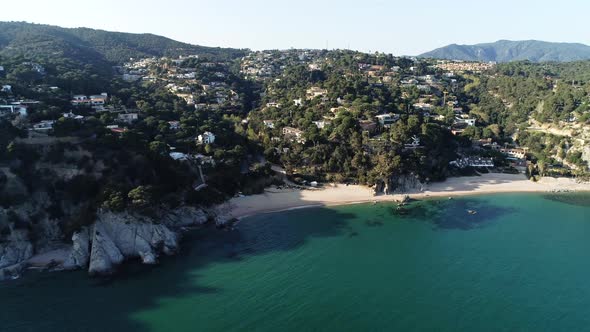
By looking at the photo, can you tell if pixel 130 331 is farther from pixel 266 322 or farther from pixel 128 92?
pixel 128 92

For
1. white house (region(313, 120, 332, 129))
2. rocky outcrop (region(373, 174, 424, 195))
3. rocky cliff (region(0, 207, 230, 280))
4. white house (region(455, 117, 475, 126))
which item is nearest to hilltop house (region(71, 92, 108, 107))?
rocky cliff (region(0, 207, 230, 280))

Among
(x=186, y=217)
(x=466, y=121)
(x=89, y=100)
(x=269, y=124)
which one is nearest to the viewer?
(x=186, y=217)

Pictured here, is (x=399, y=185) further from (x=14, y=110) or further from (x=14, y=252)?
(x=14, y=110)

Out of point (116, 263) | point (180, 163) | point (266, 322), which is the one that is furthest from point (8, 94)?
point (266, 322)

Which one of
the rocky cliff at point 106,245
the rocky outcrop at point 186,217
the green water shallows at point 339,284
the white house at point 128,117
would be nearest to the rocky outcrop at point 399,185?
the green water shallows at point 339,284

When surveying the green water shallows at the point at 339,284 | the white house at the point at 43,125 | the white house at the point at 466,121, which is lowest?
the green water shallows at the point at 339,284

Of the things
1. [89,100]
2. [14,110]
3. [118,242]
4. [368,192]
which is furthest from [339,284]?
[89,100]

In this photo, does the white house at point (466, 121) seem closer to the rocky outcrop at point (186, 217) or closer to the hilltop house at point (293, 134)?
the hilltop house at point (293, 134)
